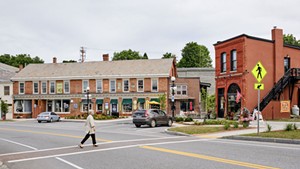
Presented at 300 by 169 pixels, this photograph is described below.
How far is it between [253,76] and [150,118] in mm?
11643

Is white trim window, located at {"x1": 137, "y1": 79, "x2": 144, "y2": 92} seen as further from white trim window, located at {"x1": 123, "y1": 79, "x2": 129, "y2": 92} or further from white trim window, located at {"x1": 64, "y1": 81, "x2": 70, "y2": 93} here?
white trim window, located at {"x1": 64, "y1": 81, "x2": 70, "y2": 93}

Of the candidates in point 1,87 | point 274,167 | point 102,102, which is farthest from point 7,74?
point 274,167

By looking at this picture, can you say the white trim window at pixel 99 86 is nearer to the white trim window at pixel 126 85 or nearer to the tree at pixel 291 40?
the white trim window at pixel 126 85

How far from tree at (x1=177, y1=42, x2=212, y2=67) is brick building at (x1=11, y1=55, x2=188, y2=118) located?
125ft

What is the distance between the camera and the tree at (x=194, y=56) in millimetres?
95688

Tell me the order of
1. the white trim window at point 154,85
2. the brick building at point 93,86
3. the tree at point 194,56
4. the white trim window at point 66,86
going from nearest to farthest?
the white trim window at point 154,85 → the brick building at point 93,86 → the white trim window at point 66,86 → the tree at point 194,56

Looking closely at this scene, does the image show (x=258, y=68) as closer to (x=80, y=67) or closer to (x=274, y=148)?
(x=274, y=148)

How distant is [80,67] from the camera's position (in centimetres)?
6059

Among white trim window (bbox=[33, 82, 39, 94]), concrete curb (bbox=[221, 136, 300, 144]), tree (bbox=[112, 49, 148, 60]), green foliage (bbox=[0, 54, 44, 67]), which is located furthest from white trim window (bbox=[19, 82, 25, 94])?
concrete curb (bbox=[221, 136, 300, 144])

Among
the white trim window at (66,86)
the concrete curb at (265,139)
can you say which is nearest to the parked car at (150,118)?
the concrete curb at (265,139)

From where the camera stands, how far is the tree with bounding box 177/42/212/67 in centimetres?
9569

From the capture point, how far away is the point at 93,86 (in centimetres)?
5684

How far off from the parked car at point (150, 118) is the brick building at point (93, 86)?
65.9 feet

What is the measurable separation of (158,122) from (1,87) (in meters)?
40.1
